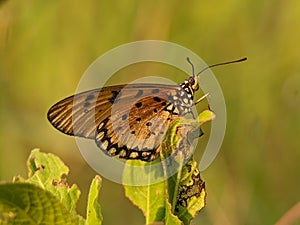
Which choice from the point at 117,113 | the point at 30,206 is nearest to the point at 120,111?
the point at 117,113

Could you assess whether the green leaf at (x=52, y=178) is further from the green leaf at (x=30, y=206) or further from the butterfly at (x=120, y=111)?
the green leaf at (x=30, y=206)

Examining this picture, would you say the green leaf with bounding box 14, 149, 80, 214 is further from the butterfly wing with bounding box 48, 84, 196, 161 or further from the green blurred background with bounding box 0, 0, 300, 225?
the green blurred background with bounding box 0, 0, 300, 225

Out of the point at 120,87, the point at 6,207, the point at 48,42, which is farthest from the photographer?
the point at 48,42

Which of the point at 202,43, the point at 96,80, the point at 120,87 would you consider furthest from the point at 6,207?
the point at 202,43

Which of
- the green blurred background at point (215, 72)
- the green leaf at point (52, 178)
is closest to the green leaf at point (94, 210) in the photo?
the green leaf at point (52, 178)

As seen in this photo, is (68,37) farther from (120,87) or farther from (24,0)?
(120,87)

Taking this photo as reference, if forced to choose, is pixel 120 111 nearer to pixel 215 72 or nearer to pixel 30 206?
pixel 30 206
